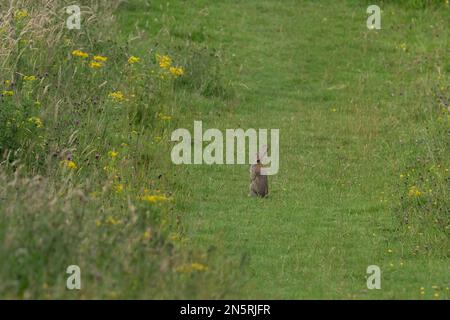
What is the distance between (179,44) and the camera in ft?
54.9

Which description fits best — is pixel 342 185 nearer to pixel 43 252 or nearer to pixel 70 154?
pixel 70 154

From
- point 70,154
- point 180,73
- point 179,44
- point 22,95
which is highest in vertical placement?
point 179,44

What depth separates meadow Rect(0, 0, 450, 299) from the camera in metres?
7.66

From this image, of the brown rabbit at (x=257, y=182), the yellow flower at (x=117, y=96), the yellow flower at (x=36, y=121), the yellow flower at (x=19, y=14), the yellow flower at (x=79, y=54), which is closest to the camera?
the yellow flower at (x=36, y=121)

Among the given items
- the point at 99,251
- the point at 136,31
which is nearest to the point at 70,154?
the point at 99,251

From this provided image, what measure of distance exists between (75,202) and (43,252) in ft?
4.91

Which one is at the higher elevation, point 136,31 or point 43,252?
point 136,31

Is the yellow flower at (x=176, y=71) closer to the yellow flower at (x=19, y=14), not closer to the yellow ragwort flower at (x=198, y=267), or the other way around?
the yellow flower at (x=19, y=14)

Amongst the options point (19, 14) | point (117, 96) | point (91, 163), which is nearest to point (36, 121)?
point (91, 163)

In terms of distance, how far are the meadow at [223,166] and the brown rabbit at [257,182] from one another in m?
0.09

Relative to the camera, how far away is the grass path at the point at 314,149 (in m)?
9.67

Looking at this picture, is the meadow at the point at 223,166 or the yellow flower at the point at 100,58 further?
the yellow flower at the point at 100,58

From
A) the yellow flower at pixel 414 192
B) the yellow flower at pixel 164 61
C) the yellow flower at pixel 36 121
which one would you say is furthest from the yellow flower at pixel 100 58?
the yellow flower at pixel 414 192
